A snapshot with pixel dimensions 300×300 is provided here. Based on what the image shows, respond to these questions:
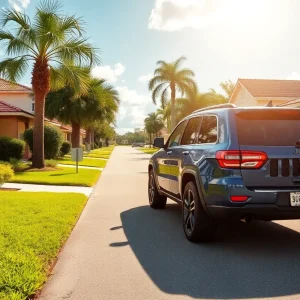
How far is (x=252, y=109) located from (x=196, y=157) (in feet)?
3.36

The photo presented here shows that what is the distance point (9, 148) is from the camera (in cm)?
2112

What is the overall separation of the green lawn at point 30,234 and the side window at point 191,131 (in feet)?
8.13

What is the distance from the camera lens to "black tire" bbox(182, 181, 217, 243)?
561cm

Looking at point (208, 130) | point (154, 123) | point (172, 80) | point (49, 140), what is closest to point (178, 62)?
point (172, 80)

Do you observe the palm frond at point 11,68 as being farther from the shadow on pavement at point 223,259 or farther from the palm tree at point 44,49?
the shadow on pavement at point 223,259

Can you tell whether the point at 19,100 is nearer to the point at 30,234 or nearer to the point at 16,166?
the point at 16,166

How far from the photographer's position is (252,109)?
17.9 feet

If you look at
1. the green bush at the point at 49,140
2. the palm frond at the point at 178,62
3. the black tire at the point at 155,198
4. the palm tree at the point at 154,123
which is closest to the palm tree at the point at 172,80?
the palm frond at the point at 178,62

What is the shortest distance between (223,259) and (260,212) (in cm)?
75

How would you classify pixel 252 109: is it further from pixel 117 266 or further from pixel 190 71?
pixel 190 71

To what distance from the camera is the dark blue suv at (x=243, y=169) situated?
4980 millimetres

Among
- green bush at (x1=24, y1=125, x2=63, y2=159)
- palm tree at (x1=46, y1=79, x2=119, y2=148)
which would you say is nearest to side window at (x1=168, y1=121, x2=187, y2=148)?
green bush at (x1=24, y1=125, x2=63, y2=159)

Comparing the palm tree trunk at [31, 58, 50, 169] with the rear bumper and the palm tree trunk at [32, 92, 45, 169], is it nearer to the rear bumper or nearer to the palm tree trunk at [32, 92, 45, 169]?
the palm tree trunk at [32, 92, 45, 169]

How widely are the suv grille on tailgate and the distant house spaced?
2770 centimetres
